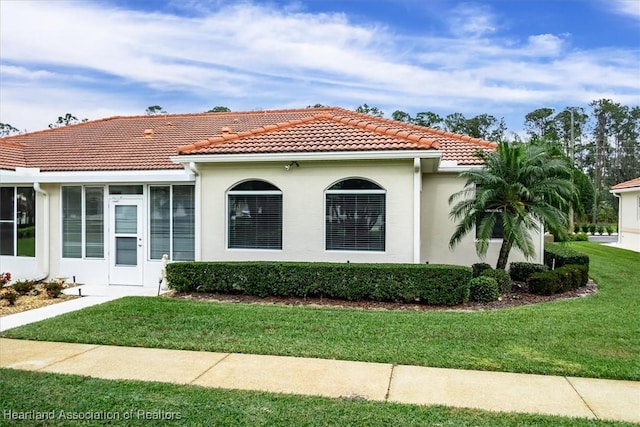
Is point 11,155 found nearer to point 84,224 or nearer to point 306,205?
point 84,224

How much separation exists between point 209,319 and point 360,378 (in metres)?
3.79

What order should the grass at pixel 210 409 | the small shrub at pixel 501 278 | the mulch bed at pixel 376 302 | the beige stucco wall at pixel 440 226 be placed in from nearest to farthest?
1. the grass at pixel 210 409
2. the mulch bed at pixel 376 302
3. the small shrub at pixel 501 278
4. the beige stucco wall at pixel 440 226

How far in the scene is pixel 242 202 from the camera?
12.3 meters

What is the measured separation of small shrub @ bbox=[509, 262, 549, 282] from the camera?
13.0 meters

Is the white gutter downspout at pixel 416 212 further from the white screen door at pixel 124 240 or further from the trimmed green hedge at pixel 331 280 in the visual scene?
the white screen door at pixel 124 240

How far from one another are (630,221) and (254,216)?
24144 mm

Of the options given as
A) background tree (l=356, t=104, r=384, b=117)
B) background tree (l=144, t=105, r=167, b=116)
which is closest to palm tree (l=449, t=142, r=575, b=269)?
background tree (l=356, t=104, r=384, b=117)

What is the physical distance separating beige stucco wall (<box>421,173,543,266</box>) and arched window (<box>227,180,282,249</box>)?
15.2 feet

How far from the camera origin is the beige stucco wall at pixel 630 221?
25.6m

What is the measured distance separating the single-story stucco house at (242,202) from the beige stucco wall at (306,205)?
0.03m

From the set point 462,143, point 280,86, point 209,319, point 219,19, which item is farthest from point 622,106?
point 209,319

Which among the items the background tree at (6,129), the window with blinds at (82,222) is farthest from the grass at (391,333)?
the background tree at (6,129)

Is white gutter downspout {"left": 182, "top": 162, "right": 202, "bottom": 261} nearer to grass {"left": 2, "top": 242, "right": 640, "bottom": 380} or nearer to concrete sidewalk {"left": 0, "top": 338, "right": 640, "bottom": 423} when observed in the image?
grass {"left": 2, "top": 242, "right": 640, "bottom": 380}

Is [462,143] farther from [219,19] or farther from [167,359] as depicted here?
[167,359]
